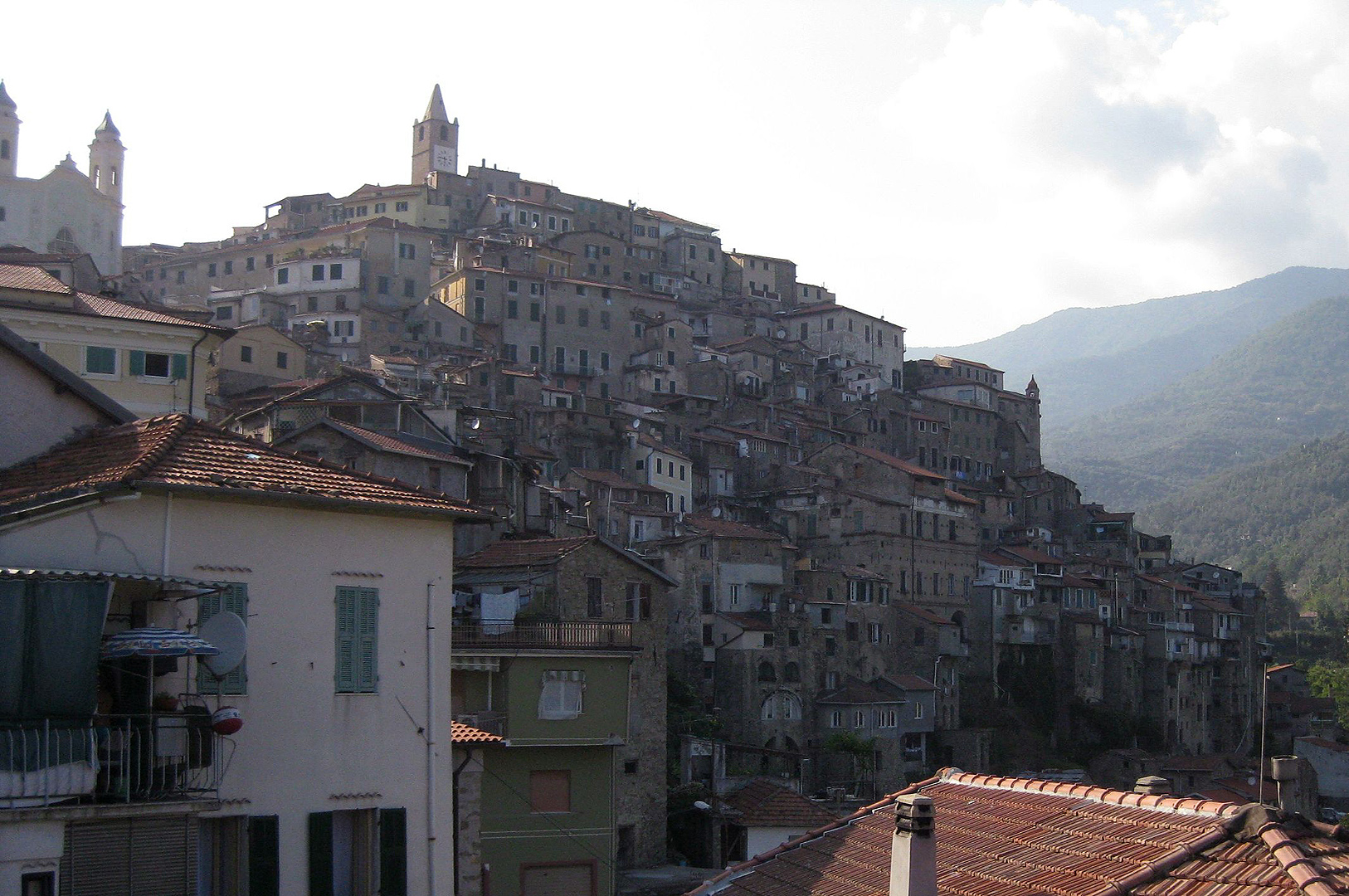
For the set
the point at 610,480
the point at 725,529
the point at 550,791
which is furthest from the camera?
the point at 610,480

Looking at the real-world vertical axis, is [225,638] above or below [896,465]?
below

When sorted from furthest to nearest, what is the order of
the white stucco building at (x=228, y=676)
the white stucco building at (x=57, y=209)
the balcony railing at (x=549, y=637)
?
1. the white stucco building at (x=57, y=209)
2. the balcony railing at (x=549, y=637)
3. the white stucco building at (x=228, y=676)

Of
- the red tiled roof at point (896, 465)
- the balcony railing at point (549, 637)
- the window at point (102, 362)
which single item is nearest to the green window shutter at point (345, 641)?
the balcony railing at point (549, 637)

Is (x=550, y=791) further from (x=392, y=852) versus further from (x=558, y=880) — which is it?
(x=392, y=852)

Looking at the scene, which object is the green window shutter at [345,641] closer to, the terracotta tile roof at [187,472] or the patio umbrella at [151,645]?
the terracotta tile roof at [187,472]

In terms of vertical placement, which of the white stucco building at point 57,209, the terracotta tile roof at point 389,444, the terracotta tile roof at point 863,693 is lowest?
the terracotta tile roof at point 863,693

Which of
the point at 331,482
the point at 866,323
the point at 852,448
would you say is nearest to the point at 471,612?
the point at 331,482

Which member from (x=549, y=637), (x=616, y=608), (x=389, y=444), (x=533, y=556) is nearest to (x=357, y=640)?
(x=549, y=637)

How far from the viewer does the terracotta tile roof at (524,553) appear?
44.2 meters

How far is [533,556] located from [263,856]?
29.0 m

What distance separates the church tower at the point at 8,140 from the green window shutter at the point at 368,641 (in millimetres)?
84026

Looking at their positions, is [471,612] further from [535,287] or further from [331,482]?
[535,287]

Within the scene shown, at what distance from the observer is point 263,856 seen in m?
15.6

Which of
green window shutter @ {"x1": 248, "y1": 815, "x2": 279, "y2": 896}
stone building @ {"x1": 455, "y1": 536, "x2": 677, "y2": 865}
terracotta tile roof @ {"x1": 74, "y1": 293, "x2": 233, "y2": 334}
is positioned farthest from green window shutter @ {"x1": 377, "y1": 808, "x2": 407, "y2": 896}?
stone building @ {"x1": 455, "y1": 536, "x2": 677, "y2": 865}
